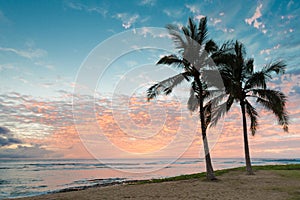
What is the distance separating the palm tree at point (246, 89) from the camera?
16516 mm

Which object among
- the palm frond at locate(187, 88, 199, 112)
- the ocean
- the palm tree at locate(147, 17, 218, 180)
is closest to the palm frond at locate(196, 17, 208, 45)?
the palm tree at locate(147, 17, 218, 180)

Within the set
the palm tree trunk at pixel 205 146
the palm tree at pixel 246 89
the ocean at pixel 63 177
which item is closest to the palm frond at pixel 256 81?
the palm tree at pixel 246 89

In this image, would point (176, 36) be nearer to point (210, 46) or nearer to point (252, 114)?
point (210, 46)

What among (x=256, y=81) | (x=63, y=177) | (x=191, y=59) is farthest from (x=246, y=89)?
(x=63, y=177)

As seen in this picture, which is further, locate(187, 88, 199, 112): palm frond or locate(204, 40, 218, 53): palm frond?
locate(187, 88, 199, 112): palm frond

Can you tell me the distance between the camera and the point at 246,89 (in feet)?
60.3

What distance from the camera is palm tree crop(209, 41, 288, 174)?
16.5m

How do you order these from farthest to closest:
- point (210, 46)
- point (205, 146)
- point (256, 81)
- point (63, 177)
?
point (63, 177), point (256, 81), point (210, 46), point (205, 146)

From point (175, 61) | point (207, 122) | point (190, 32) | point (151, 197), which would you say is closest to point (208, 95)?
point (207, 122)

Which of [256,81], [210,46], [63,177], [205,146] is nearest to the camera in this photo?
[205,146]

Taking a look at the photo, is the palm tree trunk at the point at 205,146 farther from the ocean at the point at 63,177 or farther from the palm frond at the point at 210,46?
the ocean at the point at 63,177

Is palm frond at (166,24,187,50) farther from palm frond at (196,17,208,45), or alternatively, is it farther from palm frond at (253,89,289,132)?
palm frond at (253,89,289,132)

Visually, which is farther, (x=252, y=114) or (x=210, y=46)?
(x=252, y=114)

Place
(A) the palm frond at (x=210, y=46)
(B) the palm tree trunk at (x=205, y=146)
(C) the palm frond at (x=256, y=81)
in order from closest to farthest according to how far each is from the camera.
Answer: (B) the palm tree trunk at (x=205, y=146) → (A) the palm frond at (x=210, y=46) → (C) the palm frond at (x=256, y=81)
